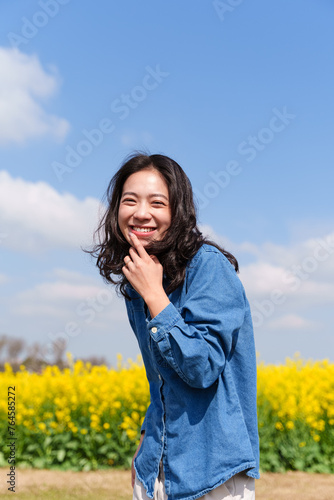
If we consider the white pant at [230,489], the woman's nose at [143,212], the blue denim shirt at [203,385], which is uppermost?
the woman's nose at [143,212]

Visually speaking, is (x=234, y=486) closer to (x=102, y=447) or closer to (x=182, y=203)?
(x=182, y=203)

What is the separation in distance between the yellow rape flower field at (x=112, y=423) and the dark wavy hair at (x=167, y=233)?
11.6ft

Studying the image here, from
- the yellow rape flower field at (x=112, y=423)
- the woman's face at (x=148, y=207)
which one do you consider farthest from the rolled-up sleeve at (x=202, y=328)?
the yellow rape flower field at (x=112, y=423)

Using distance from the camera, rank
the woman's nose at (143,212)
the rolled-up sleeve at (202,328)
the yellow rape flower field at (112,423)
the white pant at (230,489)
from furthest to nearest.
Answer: the yellow rape flower field at (112,423) < the woman's nose at (143,212) < the white pant at (230,489) < the rolled-up sleeve at (202,328)

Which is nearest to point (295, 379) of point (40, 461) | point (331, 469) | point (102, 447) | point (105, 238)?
point (331, 469)

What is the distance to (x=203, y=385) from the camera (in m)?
1.76

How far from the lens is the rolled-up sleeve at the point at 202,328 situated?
5.66 feet

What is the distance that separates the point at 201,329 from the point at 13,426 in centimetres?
475

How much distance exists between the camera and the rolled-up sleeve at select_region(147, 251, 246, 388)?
172cm

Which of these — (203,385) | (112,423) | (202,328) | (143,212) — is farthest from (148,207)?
(112,423)

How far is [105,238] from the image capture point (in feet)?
8.00

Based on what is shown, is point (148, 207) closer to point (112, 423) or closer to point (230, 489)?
point (230, 489)

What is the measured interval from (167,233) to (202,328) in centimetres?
47

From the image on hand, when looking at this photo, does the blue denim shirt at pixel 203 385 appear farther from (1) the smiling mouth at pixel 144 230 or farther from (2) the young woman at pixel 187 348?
(1) the smiling mouth at pixel 144 230
